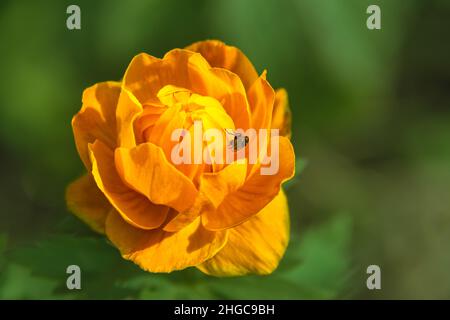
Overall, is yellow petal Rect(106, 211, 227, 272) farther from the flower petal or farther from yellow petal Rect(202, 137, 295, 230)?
the flower petal

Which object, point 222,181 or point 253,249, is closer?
point 222,181

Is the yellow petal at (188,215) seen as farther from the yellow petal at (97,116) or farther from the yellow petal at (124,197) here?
the yellow petal at (97,116)

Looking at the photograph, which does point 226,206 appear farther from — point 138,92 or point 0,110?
point 0,110

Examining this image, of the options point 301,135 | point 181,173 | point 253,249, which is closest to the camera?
point 181,173

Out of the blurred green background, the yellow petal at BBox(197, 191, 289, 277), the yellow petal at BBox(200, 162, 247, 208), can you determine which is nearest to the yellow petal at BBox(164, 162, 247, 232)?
the yellow petal at BBox(200, 162, 247, 208)

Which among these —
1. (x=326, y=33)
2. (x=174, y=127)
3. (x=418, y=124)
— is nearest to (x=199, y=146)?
(x=174, y=127)

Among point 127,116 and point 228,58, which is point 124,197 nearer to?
point 127,116

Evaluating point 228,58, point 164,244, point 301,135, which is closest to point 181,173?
point 164,244
